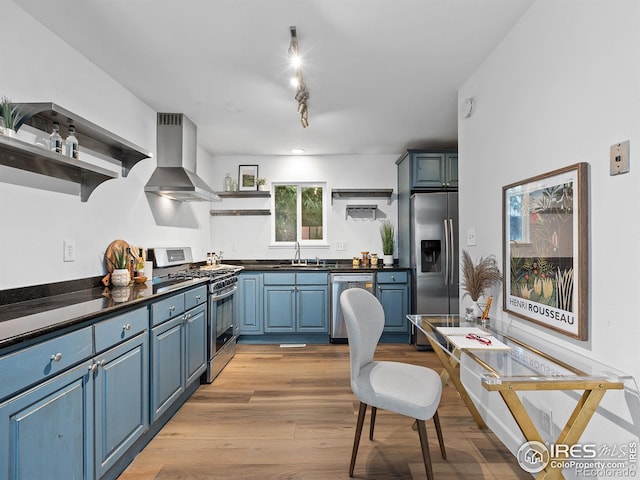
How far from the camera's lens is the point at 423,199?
13.3 feet

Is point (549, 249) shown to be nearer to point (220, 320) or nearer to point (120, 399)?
point (120, 399)

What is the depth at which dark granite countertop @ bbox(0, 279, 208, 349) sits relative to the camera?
1290 millimetres

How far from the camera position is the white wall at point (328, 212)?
4.97 m

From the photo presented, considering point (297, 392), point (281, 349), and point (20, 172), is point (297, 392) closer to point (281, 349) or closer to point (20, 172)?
point (281, 349)

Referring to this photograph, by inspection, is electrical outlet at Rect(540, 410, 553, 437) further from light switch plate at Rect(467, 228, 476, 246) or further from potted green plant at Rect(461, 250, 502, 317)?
light switch plate at Rect(467, 228, 476, 246)

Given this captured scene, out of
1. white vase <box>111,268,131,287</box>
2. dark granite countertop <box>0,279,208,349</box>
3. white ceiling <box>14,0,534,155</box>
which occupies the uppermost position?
white ceiling <box>14,0,534,155</box>

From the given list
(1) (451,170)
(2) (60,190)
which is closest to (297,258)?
(1) (451,170)

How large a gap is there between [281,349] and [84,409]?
9.06ft

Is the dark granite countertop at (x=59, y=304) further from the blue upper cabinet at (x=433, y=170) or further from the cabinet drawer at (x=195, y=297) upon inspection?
the blue upper cabinet at (x=433, y=170)

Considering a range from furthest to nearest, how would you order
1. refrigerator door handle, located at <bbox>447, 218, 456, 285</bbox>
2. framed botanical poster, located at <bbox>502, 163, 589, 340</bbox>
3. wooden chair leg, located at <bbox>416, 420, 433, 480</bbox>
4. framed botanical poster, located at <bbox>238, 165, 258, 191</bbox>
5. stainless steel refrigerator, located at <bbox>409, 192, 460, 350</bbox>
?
1. framed botanical poster, located at <bbox>238, 165, 258, 191</bbox>
2. stainless steel refrigerator, located at <bbox>409, 192, 460, 350</bbox>
3. refrigerator door handle, located at <bbox>447, 218, 456, 285</bbox>
4. wooden chair leg, located at <bbox>416, 420, 433, 480</bbox>
5. framed botanical poster, located at <bbox>502, 163, 589, 340</bbox>

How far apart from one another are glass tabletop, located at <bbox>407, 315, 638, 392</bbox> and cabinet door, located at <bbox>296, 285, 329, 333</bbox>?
7.62 feet

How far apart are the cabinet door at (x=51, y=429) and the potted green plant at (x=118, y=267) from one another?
3.43 ft

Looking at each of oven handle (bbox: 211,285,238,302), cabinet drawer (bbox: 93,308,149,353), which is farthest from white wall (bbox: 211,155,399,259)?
cabinet drawer (bbox: 93,308,149,353)

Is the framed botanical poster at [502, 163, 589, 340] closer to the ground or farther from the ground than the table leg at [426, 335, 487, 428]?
farther from the ground
